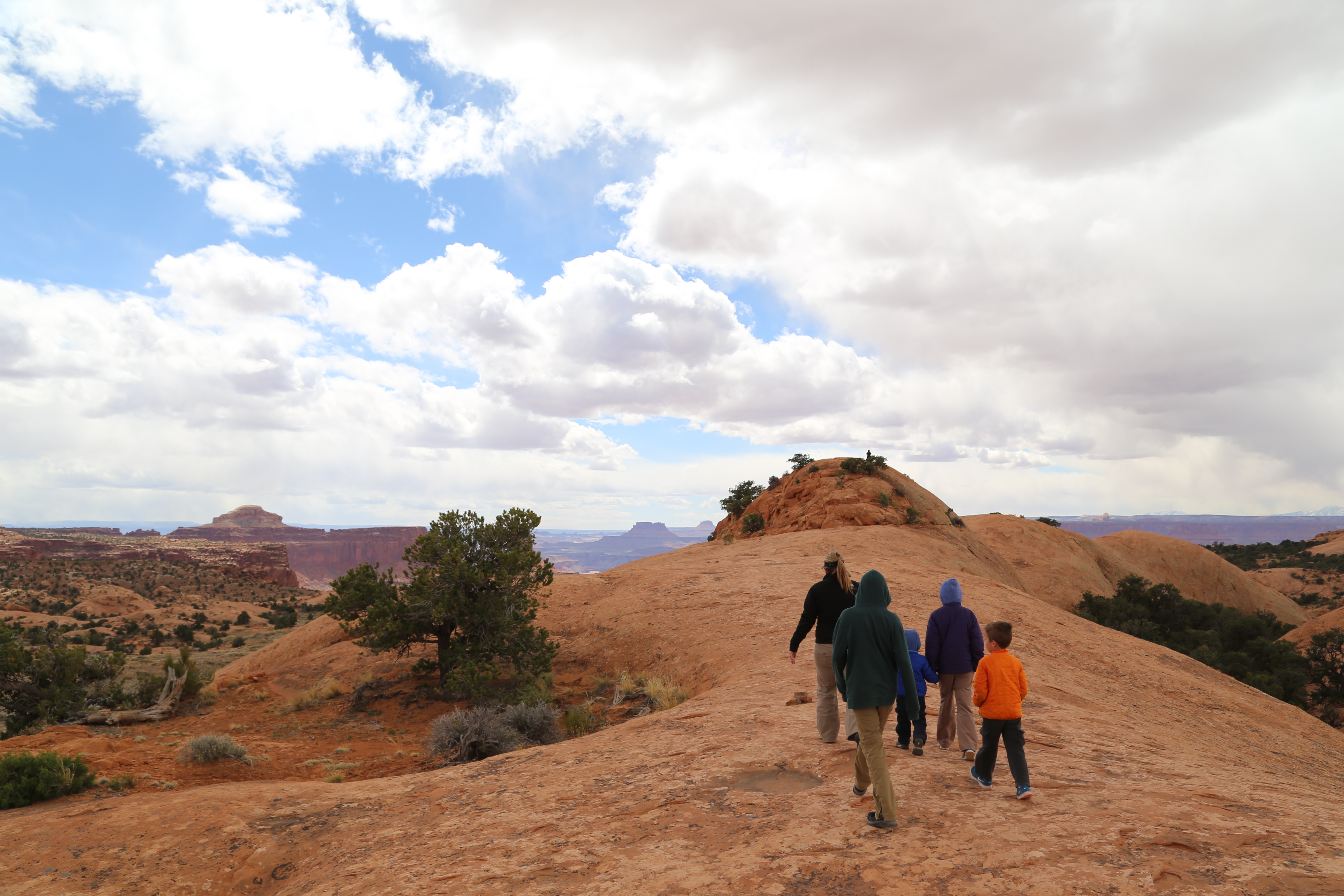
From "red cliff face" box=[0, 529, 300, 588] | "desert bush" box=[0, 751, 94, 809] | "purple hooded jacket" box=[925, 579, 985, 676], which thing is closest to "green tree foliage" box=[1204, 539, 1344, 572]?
"purple hooded jacket" box=[925, 579, 985, 676]

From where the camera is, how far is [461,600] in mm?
15695

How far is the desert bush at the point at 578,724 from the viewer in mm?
12672

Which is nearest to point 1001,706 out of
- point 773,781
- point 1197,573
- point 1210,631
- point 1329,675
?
point 773,781

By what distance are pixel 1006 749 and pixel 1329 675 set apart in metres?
31.4

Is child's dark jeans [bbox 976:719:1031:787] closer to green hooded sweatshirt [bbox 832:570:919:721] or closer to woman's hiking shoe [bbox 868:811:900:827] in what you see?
green hooded sweatshirt [bbox 832:570:919:721]

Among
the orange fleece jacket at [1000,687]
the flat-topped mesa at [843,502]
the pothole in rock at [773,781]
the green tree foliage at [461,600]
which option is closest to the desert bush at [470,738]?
the green tree foliage at [461,600]

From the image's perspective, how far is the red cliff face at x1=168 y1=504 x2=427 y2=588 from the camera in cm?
14725

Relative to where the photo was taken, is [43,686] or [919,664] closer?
[919,664]

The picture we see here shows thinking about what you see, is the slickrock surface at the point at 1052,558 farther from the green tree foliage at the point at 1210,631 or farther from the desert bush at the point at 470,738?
the desert bush at the point at 470,738

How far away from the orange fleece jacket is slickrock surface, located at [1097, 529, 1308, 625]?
52564 millimetres

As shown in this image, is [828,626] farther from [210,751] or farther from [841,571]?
[210,751]

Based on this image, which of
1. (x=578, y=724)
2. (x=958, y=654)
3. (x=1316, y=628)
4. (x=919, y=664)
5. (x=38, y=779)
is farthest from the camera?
(x=1316, y=628)

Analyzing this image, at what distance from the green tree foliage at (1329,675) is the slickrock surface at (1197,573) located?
2025cm

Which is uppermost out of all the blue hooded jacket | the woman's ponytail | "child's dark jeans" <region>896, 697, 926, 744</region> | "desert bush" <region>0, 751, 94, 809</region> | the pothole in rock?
the woman's ponytail
